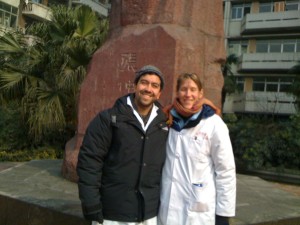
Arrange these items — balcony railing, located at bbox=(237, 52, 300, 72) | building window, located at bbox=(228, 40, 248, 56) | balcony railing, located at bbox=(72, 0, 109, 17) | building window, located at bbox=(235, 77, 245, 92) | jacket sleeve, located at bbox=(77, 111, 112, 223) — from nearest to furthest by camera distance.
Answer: jacket sleeve, located at bbox=(77, 111, 112, 223), balcony railing, located at bbox=(237, 52, 300, 72), building window, located at bbox=(228, 40, 248, 56), balcony railing, located at bbox=(72, 0, 109, 17), building window, located at bbox=(235, 77, 245, 92)

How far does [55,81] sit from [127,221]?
7514 mm

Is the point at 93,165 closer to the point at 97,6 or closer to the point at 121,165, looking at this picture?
the point at 121,165

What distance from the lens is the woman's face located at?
7.36ft

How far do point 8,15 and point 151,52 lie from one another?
66.8ft

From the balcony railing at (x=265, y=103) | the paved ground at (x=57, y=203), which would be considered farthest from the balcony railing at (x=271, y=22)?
the paved ground at (x=57, y=203)

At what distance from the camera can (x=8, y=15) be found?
2270 cm

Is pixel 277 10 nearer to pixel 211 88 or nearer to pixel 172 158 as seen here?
pixel 211 88

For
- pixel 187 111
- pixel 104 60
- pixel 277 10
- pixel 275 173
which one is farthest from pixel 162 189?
pixel 277 10

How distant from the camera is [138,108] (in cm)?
229

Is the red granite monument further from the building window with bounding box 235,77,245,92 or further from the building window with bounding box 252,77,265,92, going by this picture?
the building window with bounding box 235,77,245,92

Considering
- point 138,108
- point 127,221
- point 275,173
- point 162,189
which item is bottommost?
point 275,173

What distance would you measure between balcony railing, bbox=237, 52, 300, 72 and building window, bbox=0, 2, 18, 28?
14.3m

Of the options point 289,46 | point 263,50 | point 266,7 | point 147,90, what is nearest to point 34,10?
point 263,50

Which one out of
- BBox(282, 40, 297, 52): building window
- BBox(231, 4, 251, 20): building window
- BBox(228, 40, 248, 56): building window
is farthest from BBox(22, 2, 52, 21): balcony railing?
BBox(282, 40, 297, 52): building window
